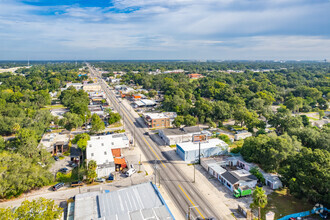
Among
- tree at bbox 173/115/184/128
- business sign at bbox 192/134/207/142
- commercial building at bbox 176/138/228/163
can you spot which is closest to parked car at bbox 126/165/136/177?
commercial building at bbox 176/138/228/163

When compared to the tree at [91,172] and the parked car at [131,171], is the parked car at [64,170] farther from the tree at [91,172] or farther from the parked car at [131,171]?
the parked car at [131,171]

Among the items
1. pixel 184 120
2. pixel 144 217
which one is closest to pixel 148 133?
pixel 184 120

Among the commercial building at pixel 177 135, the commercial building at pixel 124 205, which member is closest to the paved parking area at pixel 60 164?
the commercial building at pixel 124 205

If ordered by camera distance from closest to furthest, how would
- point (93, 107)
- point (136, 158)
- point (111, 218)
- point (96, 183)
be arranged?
1. point (111, 218)
2. point (96, 183)
3. point (136, 158)
4. point (93, 107)

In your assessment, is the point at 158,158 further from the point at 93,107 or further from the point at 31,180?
the point at 93,107

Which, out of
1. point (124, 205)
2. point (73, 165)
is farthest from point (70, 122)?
point (124, 205)

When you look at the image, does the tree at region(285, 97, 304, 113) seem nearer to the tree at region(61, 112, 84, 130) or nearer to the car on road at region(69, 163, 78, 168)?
the tree at region(61, 112, 84, 130)
